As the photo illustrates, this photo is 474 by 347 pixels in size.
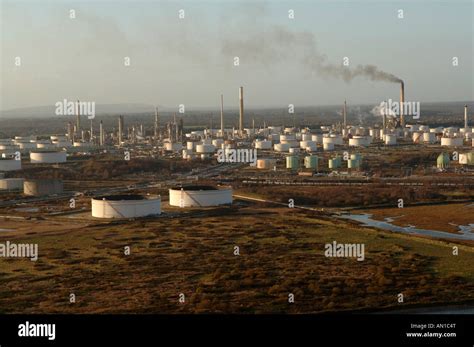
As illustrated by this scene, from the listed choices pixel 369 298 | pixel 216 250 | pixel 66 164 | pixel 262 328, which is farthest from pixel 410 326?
pixel 66 164

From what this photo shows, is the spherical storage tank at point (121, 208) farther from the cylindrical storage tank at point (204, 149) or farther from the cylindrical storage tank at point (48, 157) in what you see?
the cylindrical storage tank at point (204, 149)

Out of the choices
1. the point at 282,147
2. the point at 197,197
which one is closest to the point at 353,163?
the point at 282,147

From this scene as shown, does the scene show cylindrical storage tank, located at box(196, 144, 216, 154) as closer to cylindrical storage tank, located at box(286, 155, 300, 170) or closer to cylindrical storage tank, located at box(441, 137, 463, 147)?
cylindrical storage tank, located at box(286, 155, 300, 170)

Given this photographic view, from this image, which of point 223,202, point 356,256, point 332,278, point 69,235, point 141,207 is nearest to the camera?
point 332,278

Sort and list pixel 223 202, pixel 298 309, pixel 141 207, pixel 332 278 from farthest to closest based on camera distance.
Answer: pixel 223 202
pixel 141 207
pixel 332 278
pixel 298 309

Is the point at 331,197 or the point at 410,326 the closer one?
the point at 410,326

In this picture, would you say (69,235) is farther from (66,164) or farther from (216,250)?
(66,164)

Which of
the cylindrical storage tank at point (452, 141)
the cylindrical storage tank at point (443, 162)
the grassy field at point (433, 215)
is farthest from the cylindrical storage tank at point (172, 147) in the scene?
the grassy field at point (433, 215)
